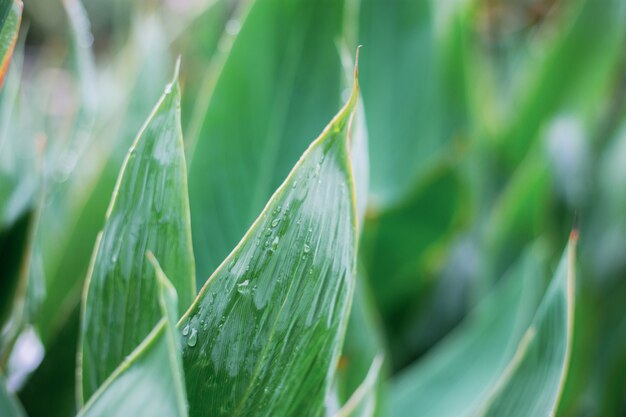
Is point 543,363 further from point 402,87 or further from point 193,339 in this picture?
point 402,87

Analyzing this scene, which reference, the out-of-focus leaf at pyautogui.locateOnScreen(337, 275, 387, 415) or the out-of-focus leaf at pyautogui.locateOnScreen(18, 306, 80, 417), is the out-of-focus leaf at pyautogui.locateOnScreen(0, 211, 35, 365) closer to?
the out-of-focus leaf at pyautogui.locateOnScreen(18, 306, 80, 417)

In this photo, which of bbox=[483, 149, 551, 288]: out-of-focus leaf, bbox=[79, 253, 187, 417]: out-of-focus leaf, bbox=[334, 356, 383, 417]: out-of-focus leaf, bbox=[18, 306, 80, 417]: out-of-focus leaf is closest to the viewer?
bbox=[79, 253, 187, 417]: out-of-focus leaf

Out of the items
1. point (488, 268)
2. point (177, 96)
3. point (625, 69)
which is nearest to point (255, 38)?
point (177, 96)

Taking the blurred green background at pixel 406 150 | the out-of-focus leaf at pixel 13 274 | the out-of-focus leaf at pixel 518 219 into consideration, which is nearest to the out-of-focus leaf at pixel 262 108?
the blurred green background at pixel 406 150

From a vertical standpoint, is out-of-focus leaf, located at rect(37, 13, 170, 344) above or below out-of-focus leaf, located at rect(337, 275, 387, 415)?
above

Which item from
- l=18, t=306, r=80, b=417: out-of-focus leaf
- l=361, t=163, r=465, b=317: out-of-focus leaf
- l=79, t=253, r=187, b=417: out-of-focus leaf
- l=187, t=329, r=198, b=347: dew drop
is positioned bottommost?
l=361, t=163, r=465, b=317: out-of-focus leaf

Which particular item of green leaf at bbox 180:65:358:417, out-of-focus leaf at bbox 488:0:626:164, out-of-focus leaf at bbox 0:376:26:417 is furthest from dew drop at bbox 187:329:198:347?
out-of-focus leaf at bbox 488:0:626:164

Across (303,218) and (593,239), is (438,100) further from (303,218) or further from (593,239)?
(303,218)
